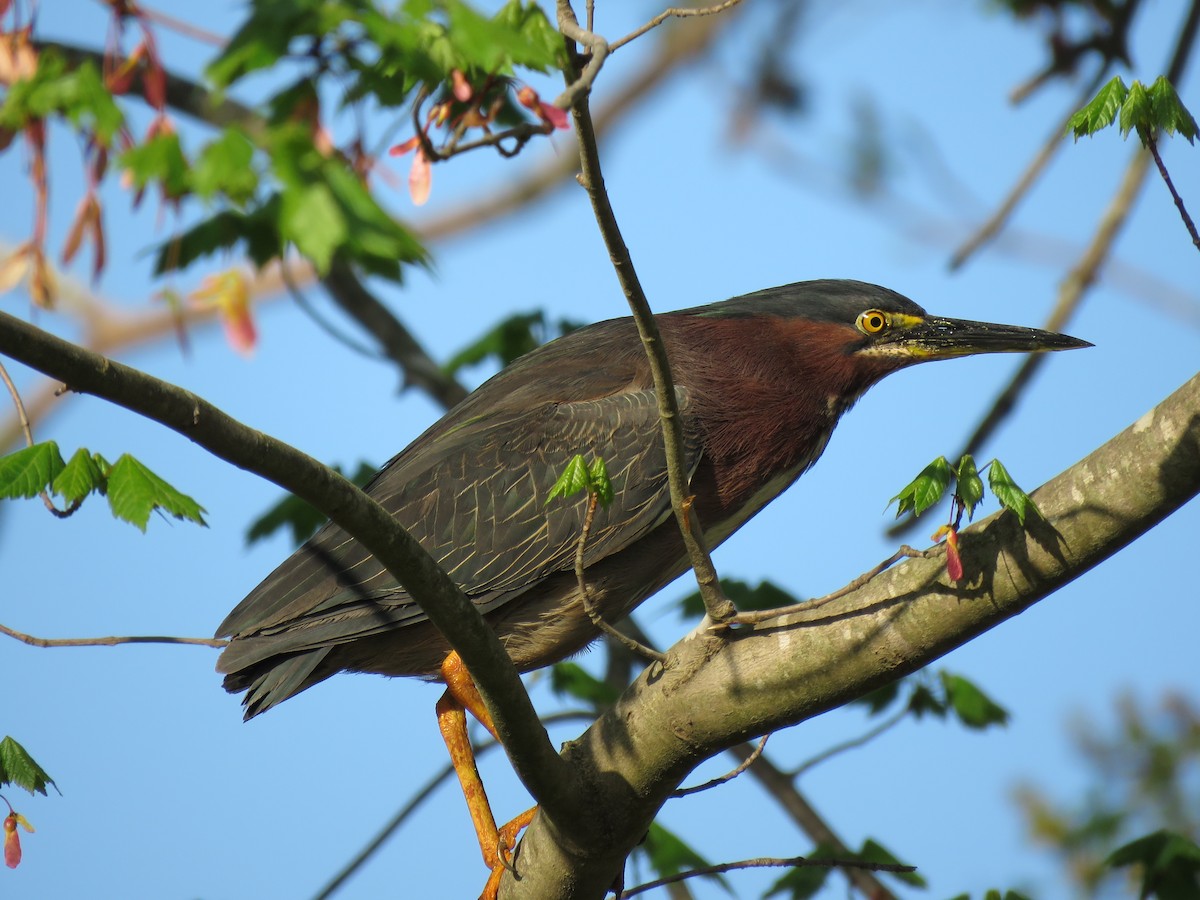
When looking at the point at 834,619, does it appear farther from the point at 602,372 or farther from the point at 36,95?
the point at 36,95

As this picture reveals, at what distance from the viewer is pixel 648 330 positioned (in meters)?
2.87

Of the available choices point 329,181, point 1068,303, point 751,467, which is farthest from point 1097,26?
point 329,181

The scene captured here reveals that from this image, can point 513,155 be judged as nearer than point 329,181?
No

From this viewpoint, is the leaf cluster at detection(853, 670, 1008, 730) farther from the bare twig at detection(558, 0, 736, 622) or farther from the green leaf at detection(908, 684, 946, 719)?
the bare twig at detection(558, 0, 736, 622)

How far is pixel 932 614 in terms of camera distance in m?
2.96

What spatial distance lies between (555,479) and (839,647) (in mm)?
1606

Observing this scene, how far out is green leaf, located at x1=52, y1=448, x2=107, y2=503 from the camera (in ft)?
9.78

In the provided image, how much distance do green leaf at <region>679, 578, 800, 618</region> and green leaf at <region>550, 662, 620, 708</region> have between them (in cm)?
54

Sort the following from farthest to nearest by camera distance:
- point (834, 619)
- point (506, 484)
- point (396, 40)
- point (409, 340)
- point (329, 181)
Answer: point (409, 340)
point (506, 484)
point (834, 619)
point (396, 40)
point (329, 181)

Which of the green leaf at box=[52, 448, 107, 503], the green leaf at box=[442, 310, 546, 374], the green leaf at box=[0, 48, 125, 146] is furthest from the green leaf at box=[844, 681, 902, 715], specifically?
the green leaf at box=[0, 48, 125, 146]

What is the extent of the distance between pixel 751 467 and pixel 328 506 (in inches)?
83.7

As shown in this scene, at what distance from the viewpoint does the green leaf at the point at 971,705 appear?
5352 millimetres

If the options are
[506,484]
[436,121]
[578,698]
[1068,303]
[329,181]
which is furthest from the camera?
[1068,303]

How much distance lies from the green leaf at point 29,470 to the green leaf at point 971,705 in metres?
3.70
